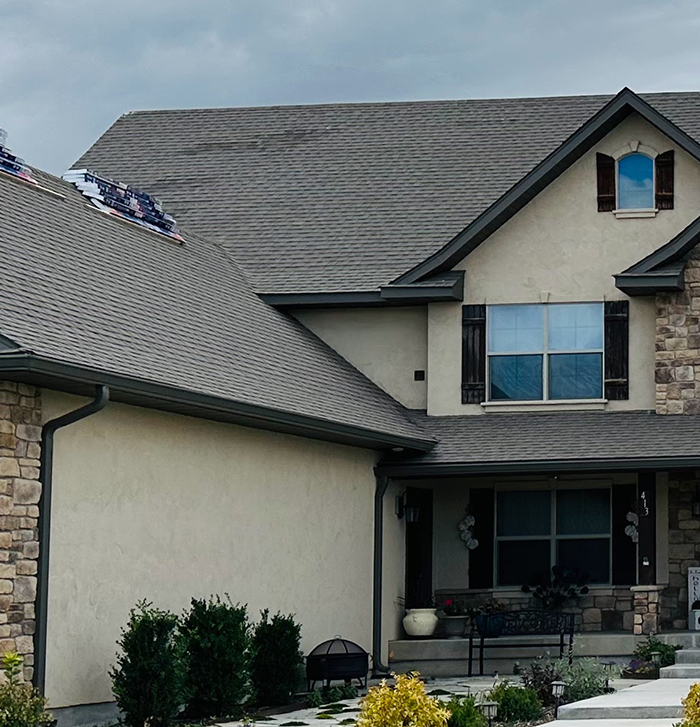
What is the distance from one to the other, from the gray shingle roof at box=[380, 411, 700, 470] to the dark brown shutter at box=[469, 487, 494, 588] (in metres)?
1.06

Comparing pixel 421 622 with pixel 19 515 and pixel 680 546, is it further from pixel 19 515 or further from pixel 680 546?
pixel 19 515

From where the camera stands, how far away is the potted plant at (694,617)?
20.6 meters

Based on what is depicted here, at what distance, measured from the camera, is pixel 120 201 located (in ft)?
69.8

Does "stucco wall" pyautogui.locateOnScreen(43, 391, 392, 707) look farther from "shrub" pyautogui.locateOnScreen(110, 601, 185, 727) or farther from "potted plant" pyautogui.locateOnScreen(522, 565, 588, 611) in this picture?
"potted plant" pyautogui.locateOnScreen(522, 565, 588, 611)

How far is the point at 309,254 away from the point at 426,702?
13.9 m

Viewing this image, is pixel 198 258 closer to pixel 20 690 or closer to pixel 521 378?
pixel 521 378

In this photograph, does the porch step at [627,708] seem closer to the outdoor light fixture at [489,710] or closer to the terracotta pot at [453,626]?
the outdoor light fixture at [489,710]

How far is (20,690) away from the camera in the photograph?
1284 centimetres

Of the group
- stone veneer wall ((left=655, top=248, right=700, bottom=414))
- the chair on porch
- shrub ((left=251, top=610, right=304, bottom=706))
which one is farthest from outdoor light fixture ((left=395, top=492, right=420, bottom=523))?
shrub ((left=251, top=610, right=304, bottom=706))

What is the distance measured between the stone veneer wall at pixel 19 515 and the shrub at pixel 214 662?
215 centimetres

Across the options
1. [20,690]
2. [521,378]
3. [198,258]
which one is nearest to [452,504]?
[521,378]

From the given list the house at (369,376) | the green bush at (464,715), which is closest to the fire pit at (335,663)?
the house at (369,376)

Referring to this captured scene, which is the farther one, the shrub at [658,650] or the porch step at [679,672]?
the shrub at [658,650]

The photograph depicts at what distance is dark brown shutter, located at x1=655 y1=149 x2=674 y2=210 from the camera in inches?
866
